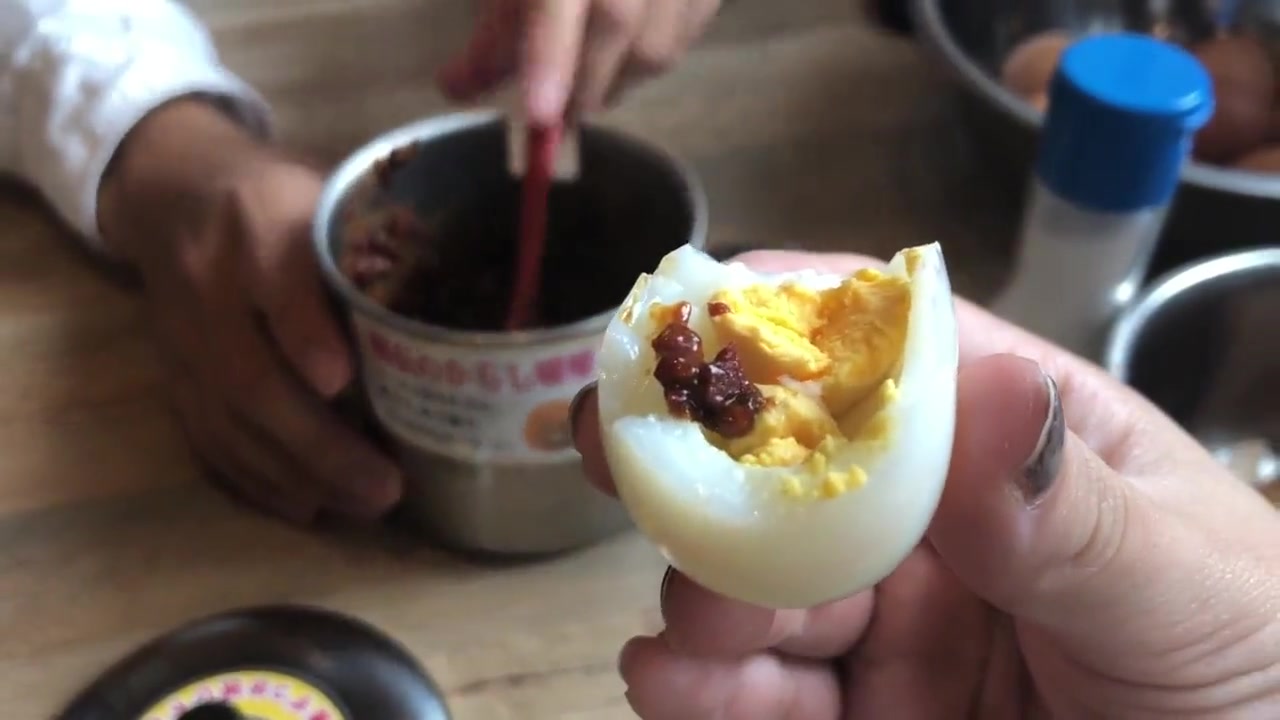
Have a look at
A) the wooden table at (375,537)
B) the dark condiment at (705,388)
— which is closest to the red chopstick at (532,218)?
the wooden table at (375,537)

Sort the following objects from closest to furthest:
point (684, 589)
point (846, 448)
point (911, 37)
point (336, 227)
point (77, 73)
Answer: point (846, 448), point (684, 589), point (336, 227), point (77, 73), point (911, 37)

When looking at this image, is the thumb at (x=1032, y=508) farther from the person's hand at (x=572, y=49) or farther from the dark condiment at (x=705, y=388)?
the person's hand at (x=572, y=49)

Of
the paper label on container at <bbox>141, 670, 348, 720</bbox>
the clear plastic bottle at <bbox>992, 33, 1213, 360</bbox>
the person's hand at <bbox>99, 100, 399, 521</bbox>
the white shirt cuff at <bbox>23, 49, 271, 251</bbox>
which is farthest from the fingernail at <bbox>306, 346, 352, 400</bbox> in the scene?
the clear plastic bottle at <bbox>992, 33, 1213, 360</bbox>

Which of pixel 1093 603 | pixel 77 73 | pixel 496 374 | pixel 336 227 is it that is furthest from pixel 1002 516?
pixel 77 73

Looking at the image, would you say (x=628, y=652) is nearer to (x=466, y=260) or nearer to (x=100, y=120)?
(x=466, y=260)

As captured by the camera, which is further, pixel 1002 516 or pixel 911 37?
pixel 911 37

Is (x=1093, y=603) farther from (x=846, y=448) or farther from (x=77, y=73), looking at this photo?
(x=77, y=73)
